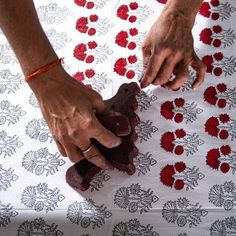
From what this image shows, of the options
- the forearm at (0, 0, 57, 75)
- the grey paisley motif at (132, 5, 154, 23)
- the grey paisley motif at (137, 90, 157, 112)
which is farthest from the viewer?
the grey paisley motif at (132, 5, 154, 23)

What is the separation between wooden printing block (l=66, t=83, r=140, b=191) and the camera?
79 cm

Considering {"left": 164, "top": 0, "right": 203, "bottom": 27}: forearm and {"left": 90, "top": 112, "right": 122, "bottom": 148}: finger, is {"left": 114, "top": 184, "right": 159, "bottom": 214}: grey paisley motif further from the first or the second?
{"left": 164, "top": 0, "right": 203, "bottom": 27}: forearm

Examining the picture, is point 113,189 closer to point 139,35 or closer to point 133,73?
point 133,73

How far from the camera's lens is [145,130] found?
0.91 metres

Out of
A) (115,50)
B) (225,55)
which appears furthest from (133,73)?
(225,55)

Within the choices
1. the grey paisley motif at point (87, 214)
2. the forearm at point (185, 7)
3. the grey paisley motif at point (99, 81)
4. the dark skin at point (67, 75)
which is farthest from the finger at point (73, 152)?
the forearm at point (185, 7)

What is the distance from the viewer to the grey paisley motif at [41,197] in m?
0.88

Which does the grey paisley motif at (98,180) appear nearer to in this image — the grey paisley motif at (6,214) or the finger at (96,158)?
the finger at (96,158)

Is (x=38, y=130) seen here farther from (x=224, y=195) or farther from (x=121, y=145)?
(x=224, y=195)

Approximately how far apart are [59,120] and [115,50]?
0.32m

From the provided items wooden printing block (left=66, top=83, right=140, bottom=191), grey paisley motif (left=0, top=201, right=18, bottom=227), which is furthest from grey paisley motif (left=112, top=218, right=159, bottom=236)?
grey paisley motif (left=0, top=201, right=18, bottom=227)

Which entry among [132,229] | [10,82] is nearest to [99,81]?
[10,82]

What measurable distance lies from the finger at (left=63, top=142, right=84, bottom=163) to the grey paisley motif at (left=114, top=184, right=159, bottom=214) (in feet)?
0.40

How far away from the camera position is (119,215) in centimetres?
84
